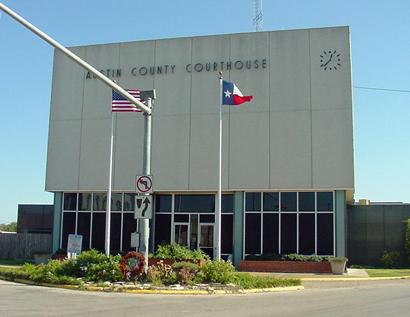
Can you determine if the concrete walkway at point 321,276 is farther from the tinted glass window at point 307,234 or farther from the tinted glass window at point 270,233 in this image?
the tinted glass window at point 270,233

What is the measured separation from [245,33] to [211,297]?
20175mm

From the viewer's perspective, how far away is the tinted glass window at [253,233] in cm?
3281

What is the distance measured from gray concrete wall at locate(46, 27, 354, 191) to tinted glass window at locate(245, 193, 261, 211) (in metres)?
0.79

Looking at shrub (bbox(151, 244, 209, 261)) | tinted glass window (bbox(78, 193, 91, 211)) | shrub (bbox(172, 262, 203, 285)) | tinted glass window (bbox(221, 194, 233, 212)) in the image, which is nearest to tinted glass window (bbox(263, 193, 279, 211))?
tinted glass window (bbox(221, 194, 233, 212))

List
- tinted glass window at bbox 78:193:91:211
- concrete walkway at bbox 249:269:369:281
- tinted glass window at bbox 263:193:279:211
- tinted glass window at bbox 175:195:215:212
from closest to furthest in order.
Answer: concrete walkway at bbox 249:269:369:281 < tinted glass window at bbox 263:193:279:211 < tinted glass window at bbox 175:195:215:212 < tinted glass window at bbox 78:193:91:211

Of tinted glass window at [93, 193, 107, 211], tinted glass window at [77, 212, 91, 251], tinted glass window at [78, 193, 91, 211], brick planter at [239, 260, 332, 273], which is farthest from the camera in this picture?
tinted glass window at [78, 193, 91, 211]

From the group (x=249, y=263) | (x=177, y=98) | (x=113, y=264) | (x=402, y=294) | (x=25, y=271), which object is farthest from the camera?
(x=177, y=98)

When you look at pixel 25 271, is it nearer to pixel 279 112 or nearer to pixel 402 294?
pixel 402 294

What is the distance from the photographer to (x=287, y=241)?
32.5 m

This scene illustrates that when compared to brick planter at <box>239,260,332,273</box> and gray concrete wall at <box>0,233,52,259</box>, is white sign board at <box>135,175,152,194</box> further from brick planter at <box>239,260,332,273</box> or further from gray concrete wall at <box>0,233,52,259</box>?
gray concrete wall at <box>0,233,52,259</box>

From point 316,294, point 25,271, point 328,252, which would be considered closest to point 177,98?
point 328,252

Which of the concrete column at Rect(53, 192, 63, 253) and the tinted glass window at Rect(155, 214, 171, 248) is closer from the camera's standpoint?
the tinted glass window at Rect(155, 214, 171, 248)

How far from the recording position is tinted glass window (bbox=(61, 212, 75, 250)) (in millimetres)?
36312

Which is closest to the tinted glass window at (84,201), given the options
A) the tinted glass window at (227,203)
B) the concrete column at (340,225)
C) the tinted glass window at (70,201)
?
the tinted glass window at (70,201)
